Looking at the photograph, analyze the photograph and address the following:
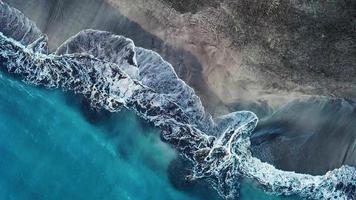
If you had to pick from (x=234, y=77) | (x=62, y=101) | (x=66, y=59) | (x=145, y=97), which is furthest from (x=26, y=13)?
(x=234, y=77)

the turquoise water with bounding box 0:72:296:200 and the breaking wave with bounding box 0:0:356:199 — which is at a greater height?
the breaking wave with bounding box 0:0:356:199

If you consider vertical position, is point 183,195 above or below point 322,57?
below

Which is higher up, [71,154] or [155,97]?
[155,97]

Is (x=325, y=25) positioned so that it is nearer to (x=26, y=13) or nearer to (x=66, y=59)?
(x=66, y=59)

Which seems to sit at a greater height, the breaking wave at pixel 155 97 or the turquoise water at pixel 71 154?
the breaking wave at pixel 155 97
